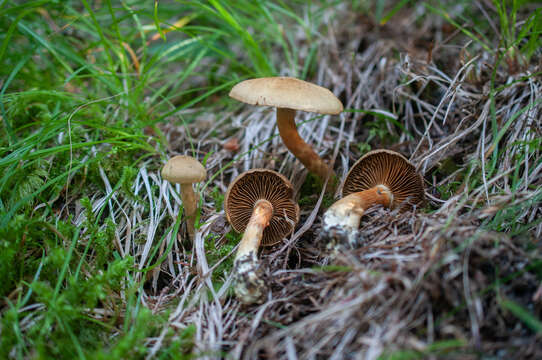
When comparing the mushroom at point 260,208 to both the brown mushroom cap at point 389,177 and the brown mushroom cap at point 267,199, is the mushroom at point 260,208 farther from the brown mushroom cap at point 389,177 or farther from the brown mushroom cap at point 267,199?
the brown mushroom cap at point 389,177

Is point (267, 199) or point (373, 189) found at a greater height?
point (373, 189)

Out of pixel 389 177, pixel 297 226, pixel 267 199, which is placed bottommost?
pixel 297 226

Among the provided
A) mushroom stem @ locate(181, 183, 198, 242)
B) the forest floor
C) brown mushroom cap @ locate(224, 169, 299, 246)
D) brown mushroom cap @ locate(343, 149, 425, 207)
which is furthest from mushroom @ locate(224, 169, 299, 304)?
brown mushroom cap @ locate(343, 149, 425, 207)

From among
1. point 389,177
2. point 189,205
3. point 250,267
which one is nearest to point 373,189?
point 389,177

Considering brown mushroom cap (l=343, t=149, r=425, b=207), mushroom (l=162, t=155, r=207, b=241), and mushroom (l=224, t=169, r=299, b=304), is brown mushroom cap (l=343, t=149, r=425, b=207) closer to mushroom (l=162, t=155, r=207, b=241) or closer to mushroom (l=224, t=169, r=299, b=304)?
mushroom (l=224, t=169, r=299, b=304)

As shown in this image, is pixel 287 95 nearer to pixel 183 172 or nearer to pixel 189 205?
pixel 183 172

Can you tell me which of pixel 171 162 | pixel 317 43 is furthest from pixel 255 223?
pixel 317 43

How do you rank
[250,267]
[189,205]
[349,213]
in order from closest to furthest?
[250,267] → [349,213] → [189,205]
